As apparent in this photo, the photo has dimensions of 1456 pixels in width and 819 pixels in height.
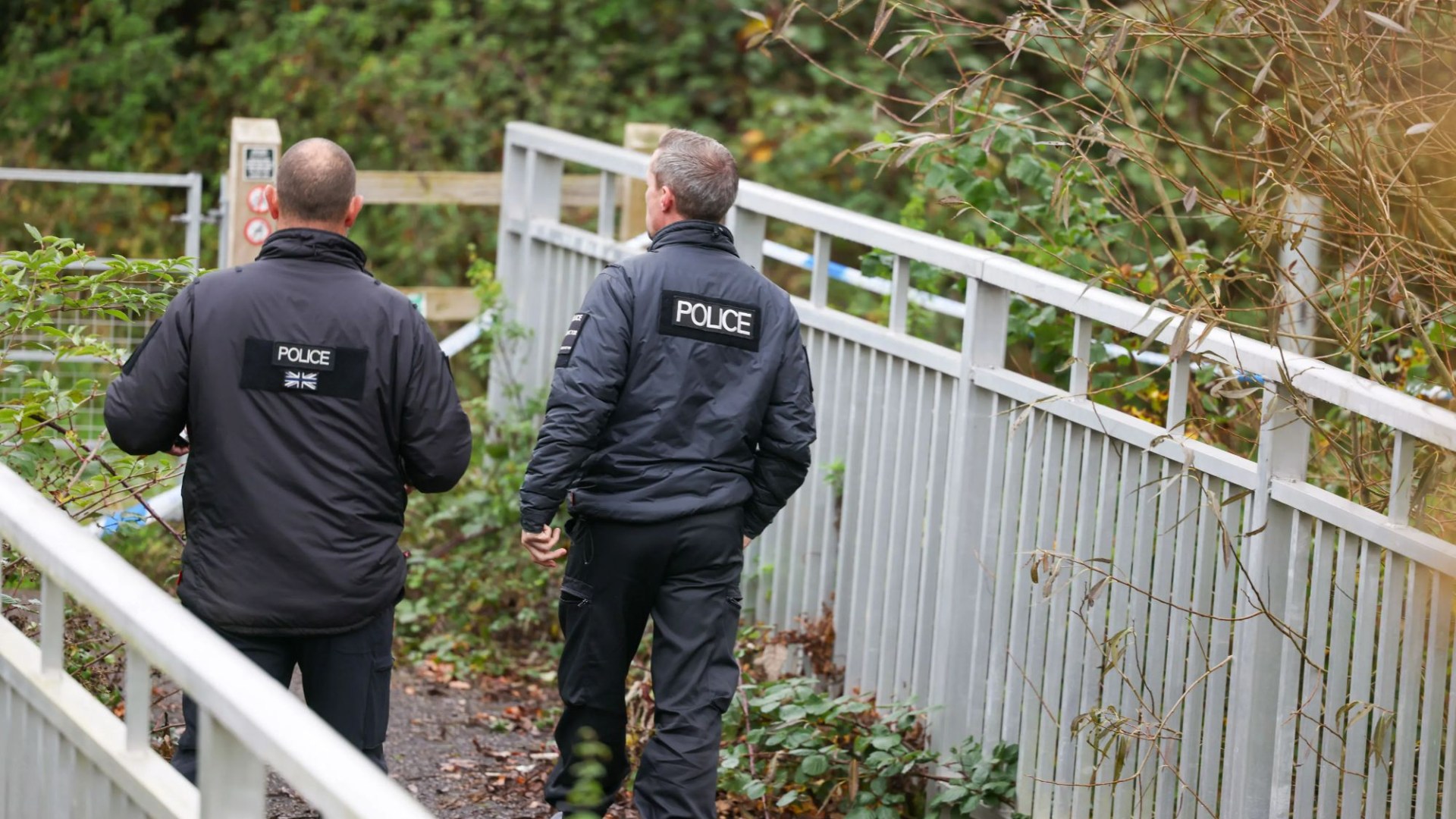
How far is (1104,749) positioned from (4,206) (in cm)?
943

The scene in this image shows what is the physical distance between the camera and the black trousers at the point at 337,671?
373cm

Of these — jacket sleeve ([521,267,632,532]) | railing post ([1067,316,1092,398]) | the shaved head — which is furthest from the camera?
railing post ([1067,316,1092,398])

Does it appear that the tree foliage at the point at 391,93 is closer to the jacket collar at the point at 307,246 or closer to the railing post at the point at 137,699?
the jacket collar at the point at 307,246

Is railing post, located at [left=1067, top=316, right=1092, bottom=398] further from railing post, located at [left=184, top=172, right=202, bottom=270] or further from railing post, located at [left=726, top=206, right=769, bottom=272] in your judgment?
railing post, located at [left=184, top=172, right=202, bottom=270]

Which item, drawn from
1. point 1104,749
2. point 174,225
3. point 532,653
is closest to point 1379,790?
point 1104,749

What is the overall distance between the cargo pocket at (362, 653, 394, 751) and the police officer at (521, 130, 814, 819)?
542 millimetres

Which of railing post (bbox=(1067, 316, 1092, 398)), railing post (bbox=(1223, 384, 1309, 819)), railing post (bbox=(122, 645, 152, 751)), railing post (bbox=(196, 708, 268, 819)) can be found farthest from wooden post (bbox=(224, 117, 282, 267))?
railing post (bbox=(196, 708, 268, 819))

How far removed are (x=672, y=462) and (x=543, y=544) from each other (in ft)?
1.32

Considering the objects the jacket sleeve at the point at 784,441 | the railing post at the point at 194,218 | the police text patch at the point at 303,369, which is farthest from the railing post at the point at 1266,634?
the railing post at the point at 194,218

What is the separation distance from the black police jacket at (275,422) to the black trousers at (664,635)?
76 centimetres

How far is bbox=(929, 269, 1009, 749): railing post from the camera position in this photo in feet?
16.4

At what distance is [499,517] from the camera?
24.2 ft

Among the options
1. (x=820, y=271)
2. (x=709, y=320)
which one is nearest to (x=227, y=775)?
(x=709, y=320)

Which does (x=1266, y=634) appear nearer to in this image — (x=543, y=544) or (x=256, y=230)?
(x=543, y=544)
